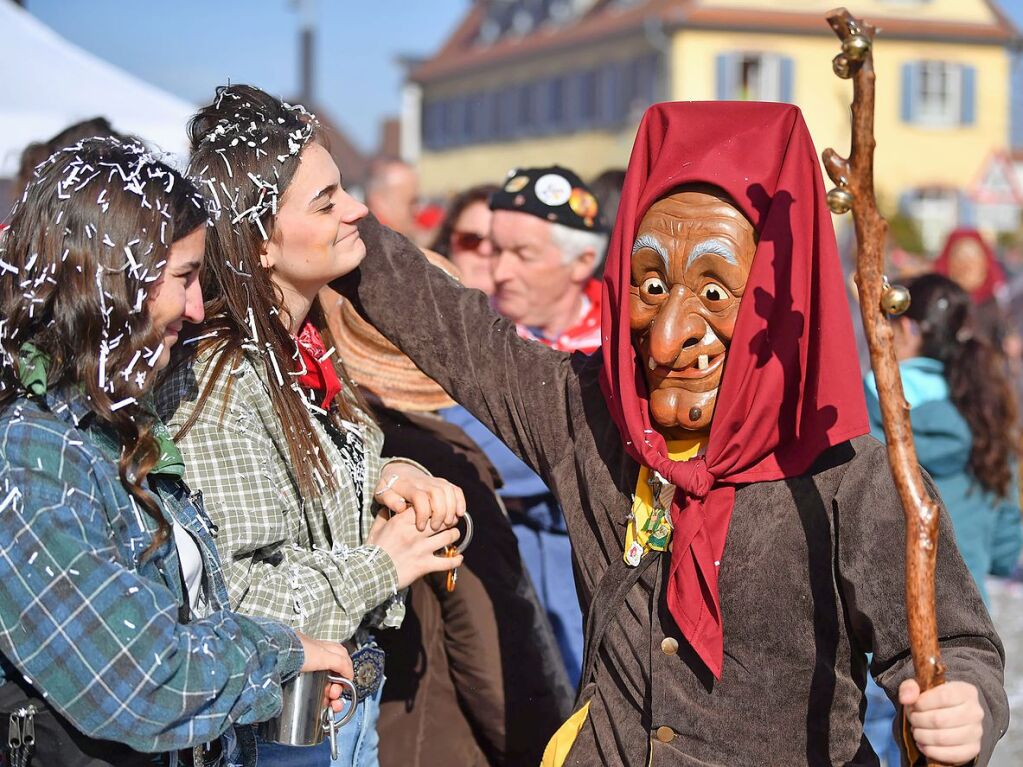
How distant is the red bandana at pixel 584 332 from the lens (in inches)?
176

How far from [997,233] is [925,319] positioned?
24.0m

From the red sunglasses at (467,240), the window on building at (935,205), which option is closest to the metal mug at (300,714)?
the red sunglasses at (467,240)

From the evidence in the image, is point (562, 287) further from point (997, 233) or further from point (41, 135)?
point (997, 233)

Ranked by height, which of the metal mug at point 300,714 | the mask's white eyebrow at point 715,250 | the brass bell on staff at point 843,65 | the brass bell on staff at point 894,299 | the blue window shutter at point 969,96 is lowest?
the metal mug at point 300,714

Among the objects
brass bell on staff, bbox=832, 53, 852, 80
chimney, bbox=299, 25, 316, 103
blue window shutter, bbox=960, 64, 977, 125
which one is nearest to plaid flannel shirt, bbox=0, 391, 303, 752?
brass bell on staff, bbox=832, 53, 852, 80

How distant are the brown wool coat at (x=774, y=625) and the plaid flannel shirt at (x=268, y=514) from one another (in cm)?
43

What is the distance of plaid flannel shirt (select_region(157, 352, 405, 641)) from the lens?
238 centimetres

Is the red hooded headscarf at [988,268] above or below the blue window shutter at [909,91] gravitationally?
below

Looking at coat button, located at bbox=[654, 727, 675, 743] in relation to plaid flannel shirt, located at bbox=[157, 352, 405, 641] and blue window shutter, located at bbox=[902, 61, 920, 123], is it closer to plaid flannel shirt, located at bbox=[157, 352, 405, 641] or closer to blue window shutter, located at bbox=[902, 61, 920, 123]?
plaid flannel shirt, located at bbox=[157, 352, 405, 641]

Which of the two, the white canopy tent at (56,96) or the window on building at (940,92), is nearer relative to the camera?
the white canopy tent at (56,96)

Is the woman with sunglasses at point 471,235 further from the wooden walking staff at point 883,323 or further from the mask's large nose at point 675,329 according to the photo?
the wooden walking staff at point 883,323

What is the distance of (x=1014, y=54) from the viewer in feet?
108

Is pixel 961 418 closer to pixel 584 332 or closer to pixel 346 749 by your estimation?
pixel 584 332

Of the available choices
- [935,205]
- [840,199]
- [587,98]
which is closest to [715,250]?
[840,199]
